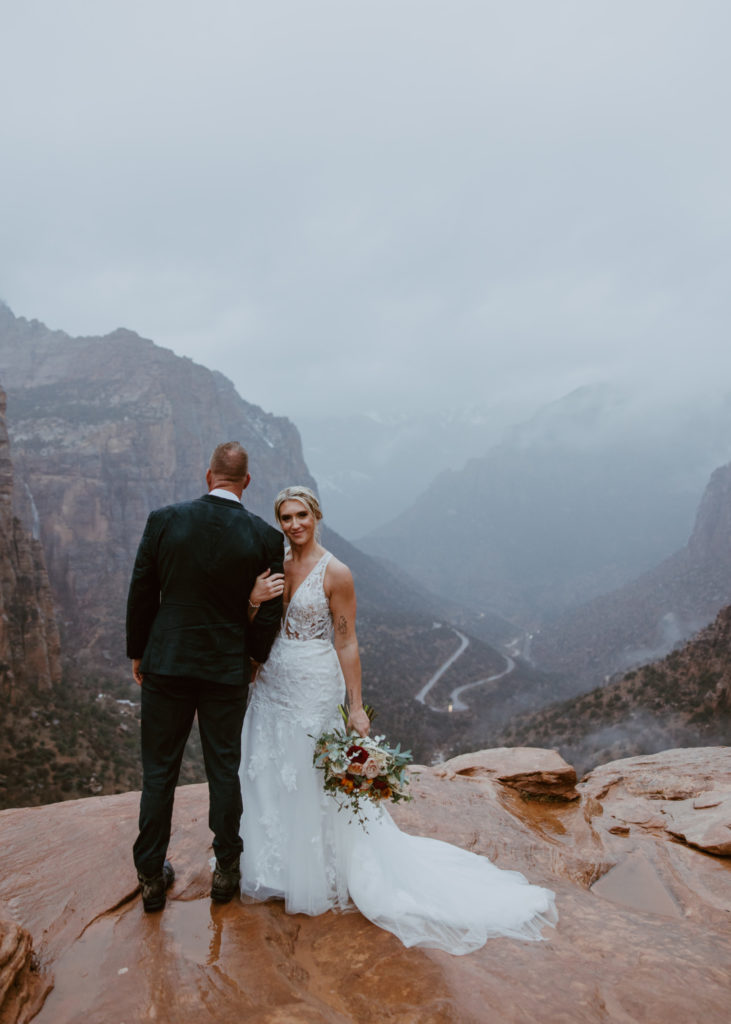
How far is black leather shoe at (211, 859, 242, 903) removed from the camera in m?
4.06

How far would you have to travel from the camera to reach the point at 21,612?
120 ft

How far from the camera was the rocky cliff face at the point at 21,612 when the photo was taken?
3169 cm

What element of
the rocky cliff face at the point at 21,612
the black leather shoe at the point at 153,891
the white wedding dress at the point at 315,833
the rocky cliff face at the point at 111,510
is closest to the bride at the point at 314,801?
the white wedding dress at the point at 315,833

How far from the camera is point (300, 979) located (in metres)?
3.32

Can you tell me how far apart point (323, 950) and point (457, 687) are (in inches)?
2791

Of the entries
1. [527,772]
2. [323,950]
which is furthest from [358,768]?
[527,772]

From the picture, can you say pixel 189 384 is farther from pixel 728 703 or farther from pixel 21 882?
pixel 21 882

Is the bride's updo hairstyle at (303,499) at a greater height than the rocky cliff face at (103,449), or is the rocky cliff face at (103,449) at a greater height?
the rocky cliff face at (103,449)

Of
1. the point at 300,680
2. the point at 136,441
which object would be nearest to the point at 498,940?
the point at 300,680

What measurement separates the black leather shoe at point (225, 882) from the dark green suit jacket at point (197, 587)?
4.54 ft

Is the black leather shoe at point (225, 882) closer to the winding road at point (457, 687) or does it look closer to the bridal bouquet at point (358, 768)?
the bridal bouquet at point (358, 768)

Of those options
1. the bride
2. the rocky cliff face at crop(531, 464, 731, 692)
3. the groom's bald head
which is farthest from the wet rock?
the rocky cliff face at crop(531, 464, 731, 692)

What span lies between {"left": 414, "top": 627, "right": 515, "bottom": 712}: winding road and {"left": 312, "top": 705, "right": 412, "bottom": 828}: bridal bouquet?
56902mm

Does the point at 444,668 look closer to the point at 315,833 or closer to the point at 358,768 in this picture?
the point at 315,833
